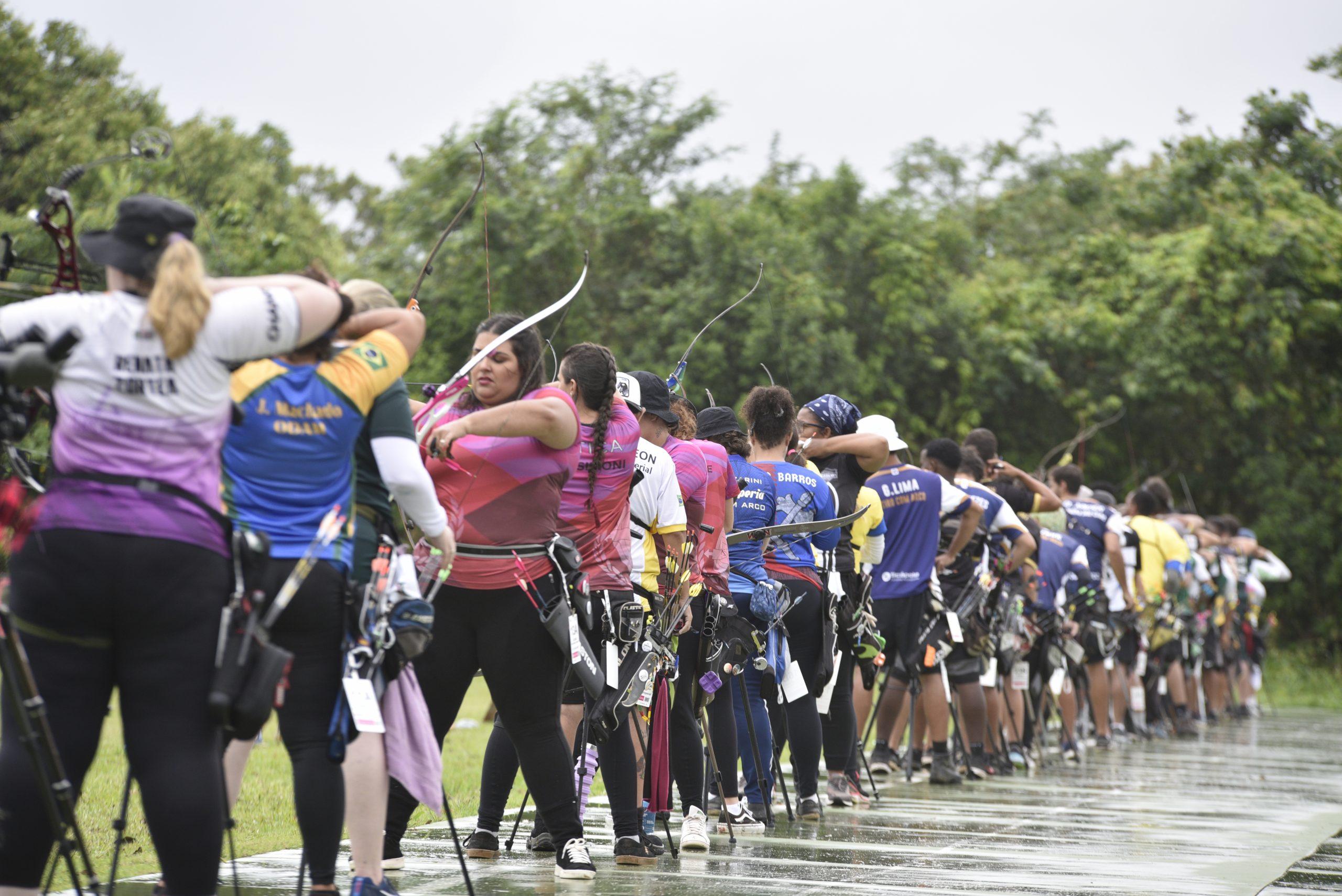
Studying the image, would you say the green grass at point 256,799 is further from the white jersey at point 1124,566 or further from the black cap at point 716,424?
the white jersey at point 1124,566

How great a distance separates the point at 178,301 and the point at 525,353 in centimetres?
195

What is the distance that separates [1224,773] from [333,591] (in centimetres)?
913

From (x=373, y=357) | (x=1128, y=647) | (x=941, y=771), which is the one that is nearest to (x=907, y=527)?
(x=941, y=771)

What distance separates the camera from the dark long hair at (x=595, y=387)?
5707 millimetres

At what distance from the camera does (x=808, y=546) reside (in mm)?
7801

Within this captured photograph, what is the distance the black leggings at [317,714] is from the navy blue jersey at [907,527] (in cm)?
547

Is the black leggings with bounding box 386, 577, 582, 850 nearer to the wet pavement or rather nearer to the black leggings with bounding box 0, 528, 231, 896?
the wet pavement

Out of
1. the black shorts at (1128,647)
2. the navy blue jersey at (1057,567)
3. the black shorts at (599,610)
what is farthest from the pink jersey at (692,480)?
the black shorts at (1128,647)

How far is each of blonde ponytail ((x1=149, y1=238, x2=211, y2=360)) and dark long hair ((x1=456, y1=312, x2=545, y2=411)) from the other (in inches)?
72.0

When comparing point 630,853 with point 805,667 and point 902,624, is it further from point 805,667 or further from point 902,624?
point 902,624

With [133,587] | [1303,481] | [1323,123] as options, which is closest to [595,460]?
[133,587]

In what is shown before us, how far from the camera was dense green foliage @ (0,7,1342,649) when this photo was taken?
21531 millimetres

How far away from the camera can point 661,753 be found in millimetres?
6637

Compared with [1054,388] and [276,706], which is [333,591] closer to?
[276,706]
